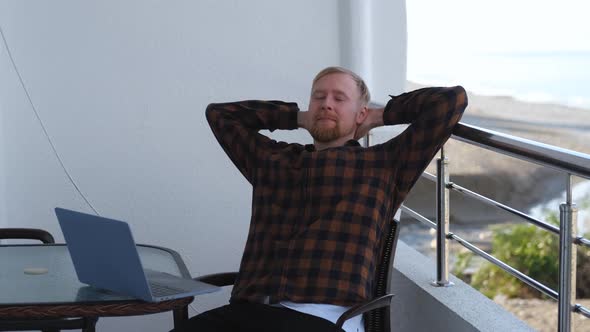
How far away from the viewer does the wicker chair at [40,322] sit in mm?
2219

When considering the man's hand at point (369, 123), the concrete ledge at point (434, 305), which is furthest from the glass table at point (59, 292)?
the concrete ledge at point (434, 305)

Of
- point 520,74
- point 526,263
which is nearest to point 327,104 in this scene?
point 526,263

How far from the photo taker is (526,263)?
39.9 feet

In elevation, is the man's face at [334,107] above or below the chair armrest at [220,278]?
above

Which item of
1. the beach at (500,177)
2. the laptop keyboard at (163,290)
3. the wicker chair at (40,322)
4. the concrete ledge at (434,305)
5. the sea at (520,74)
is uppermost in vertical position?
Result: the laptop keyboard at (163,290)

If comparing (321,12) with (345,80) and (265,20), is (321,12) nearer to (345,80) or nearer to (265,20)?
(265,20)

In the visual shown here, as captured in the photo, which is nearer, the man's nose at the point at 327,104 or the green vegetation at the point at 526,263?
the man's nose at the point at 327,104

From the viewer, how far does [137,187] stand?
12.6 feet

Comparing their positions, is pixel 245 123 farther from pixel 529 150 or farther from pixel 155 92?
pixel 155 92

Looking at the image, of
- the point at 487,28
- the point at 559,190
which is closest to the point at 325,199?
the point at 559,190

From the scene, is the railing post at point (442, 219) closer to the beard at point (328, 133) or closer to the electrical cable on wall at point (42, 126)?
the beard at point (328, 133)

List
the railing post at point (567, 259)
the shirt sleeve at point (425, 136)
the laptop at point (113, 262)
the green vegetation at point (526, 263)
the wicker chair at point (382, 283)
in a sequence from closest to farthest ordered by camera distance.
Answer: the laptop at point (113, 262)
the railing post at point (567, 259)
the wicker chair at point (382, 283)
the shirt sleeve at point (425, 136)
the green vegetation at point (526, 263)

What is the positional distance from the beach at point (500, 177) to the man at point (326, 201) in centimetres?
1394

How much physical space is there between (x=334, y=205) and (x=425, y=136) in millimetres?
286
